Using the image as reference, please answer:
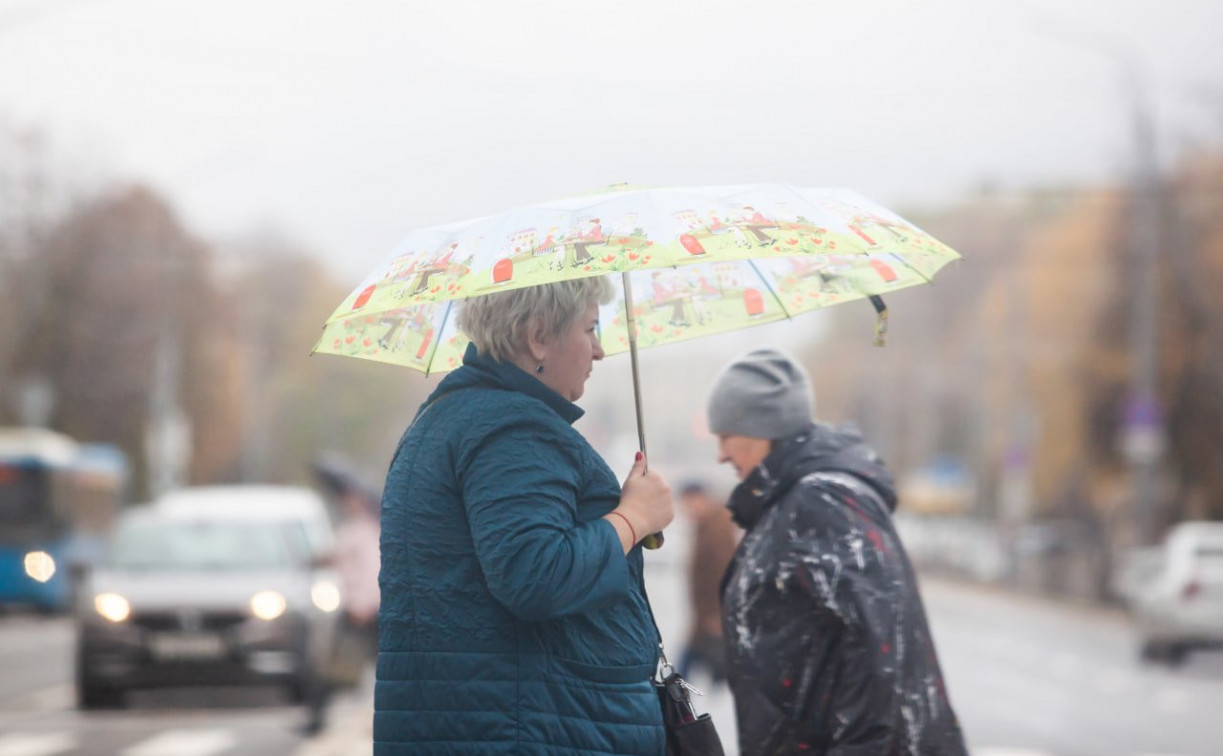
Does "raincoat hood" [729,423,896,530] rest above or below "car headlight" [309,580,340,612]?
above

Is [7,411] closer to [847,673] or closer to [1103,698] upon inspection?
[1103,698]

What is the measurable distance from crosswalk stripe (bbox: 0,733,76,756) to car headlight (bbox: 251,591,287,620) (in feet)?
5.08

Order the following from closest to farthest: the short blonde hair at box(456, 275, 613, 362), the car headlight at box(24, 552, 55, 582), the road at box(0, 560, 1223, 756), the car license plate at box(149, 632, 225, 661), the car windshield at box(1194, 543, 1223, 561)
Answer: the short blonde hair at box(456, 275, 613, 362) < the road at box(0, 560, 1223, 756) < the car license plate at box(149, 632, 225, 661) < the car windshield at box(1194, 543, 1223, 561) < the car headlight at box(24, 552, 55, 582)

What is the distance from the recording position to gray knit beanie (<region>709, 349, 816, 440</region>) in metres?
4.68

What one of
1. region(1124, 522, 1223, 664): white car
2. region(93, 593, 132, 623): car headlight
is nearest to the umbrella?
region(93, 593, 132, 623): car headlight

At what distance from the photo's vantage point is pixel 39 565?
3341 centimetres

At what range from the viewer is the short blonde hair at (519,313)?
142 inches

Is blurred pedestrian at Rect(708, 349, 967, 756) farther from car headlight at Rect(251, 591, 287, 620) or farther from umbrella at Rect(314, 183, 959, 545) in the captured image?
car headlight at Rect(251, 591, 287, 620)

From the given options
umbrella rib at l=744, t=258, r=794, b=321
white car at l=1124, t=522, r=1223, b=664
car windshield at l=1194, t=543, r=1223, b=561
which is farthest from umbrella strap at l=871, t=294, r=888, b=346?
car windshield at l=1194, t=543, r=1223, b=561

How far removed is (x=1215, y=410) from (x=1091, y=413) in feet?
21.4

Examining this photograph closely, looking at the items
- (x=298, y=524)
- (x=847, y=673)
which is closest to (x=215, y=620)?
(x=298, y=524)

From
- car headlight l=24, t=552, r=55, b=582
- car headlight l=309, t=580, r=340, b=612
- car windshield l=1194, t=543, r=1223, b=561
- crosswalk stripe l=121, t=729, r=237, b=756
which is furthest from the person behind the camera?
car headlight l=24, t=552, r=55, b=582

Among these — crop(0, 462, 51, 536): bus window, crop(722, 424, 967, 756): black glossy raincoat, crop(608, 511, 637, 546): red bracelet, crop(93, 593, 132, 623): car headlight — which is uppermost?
crop(608, 511, 637, 546): red bracelet

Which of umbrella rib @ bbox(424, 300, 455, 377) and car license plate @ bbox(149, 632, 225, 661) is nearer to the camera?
umbrella rib @ bbox(424, 300, 455, 377)
